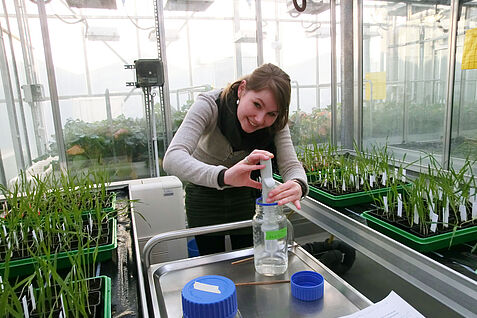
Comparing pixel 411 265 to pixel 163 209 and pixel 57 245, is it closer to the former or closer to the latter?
pixel 57 245

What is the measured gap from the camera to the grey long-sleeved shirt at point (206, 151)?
1111 millimetres

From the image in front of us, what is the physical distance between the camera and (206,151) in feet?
4.63

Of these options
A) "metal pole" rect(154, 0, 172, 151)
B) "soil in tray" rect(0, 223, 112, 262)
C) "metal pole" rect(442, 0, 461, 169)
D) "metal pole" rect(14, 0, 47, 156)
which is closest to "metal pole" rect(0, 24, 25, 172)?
"metal pole" rect(14, 0, 47, 156)

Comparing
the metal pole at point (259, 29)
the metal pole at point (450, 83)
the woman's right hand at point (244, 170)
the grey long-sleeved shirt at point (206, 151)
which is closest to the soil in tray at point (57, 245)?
the grey long-sleeved shirt at point (206, 151)

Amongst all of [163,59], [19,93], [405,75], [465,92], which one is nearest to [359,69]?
[405,75]

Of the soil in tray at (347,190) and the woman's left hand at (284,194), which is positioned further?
the soil in tray at (347,190)

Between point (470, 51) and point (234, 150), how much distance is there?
1.86 metres

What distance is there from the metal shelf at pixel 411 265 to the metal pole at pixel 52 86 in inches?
91.4

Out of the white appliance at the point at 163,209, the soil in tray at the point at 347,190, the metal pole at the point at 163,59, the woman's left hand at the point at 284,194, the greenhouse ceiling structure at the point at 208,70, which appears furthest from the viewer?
the metal pole at the point at 163,59

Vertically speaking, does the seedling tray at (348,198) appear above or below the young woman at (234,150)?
below

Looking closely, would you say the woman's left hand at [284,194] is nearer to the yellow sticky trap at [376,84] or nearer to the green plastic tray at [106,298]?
the green plastic tray at [106,298]

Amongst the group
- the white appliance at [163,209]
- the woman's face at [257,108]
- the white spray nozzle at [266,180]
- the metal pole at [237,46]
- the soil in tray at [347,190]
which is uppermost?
the metal pole at [237,46]

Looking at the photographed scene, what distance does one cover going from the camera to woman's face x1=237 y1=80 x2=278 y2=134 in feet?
3.67

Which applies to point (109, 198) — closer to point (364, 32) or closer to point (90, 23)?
point (90, 23)
